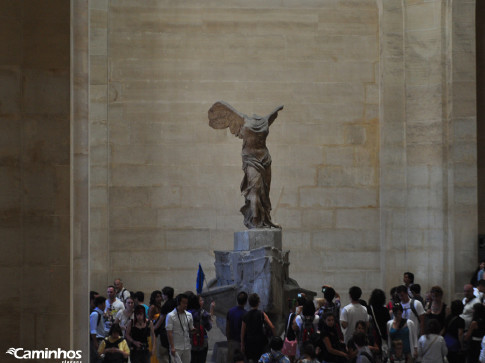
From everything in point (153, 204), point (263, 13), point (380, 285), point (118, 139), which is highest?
point (263, 13)

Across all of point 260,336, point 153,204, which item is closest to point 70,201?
point 260,336

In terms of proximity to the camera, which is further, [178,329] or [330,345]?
[178,329]

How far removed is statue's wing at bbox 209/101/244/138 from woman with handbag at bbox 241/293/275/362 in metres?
5.09

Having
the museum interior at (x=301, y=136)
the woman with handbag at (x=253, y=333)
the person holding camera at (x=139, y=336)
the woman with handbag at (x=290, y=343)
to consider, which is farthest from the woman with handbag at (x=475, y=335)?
the museum interior at (x=301, y=136)

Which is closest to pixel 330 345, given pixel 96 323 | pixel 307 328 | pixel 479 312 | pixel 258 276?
pixel 307 328

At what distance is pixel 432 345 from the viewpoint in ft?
35.5

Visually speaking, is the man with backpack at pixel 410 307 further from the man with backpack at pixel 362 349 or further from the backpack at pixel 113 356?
the backpack at pixel 113 356

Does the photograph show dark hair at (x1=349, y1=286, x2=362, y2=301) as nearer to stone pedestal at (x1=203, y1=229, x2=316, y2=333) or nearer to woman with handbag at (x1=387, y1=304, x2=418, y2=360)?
woman with handbag at (x1=387, y1=304, x2=418, y2=360)

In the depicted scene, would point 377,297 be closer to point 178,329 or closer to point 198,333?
point 198,333

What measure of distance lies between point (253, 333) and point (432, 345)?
229 centimetres
